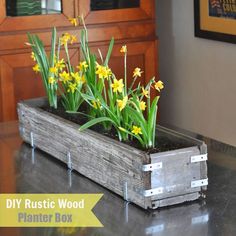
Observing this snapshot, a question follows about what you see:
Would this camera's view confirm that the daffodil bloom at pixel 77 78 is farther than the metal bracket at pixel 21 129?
No

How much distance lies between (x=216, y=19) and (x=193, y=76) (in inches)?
19.5

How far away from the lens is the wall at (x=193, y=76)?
4.00m

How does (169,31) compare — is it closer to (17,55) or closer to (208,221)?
(17,55)

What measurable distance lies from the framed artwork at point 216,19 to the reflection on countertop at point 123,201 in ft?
5.65

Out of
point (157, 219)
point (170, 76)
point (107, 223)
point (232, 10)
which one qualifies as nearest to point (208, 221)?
point (157, 219)

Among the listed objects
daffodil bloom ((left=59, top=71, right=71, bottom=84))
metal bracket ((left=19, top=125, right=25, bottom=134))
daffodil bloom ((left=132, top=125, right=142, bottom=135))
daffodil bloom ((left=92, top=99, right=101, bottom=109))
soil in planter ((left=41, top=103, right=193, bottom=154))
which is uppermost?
daffodil bloom ((left=59, top=71, right=71, bottom=84))

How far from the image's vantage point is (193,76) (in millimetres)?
4301

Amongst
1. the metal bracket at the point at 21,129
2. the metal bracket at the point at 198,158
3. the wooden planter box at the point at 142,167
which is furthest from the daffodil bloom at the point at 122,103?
the metal bracket at the point at 21,129

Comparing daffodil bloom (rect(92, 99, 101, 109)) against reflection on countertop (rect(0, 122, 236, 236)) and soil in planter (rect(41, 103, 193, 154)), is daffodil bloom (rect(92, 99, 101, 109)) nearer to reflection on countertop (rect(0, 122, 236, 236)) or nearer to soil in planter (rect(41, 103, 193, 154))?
soil in planter (rect(41, 103, 193, 154))

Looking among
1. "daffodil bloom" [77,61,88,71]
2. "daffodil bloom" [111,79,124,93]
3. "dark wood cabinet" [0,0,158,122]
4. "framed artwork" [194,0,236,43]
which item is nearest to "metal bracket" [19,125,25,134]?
"daffodil bloom" [77,61,88,71]

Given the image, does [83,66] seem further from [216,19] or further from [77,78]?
[216,19]

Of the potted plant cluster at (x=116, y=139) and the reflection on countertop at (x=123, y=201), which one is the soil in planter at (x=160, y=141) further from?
the reflection on countertop at (x=123, y=201)

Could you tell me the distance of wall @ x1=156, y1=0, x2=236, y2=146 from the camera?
4.00 metres

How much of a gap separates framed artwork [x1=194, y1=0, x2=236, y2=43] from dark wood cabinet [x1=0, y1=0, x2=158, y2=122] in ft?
0.98
